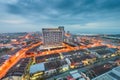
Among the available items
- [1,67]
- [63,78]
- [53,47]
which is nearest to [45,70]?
[63,78]

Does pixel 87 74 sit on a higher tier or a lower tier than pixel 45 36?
lower

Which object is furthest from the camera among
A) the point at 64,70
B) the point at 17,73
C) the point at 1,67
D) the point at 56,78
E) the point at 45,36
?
the point at 45,36

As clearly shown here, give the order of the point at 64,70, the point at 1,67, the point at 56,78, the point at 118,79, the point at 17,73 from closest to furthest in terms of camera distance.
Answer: the point at 118,79 < the point at 56,78 < the point at 17,73 < the point at 64,70 < the point at 1,67

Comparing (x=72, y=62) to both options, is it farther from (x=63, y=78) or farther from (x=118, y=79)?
(x=118, y=79)

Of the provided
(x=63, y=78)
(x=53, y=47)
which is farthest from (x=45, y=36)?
(x=63, y=78)

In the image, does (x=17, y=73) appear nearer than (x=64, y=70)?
Yes

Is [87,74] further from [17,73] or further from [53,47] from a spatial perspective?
[53,47]
